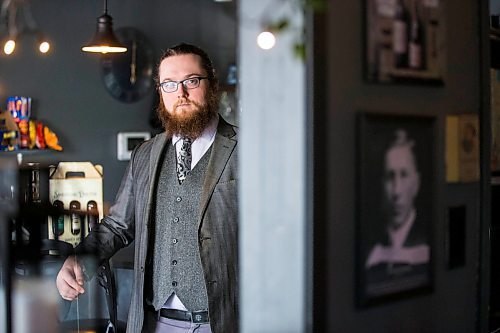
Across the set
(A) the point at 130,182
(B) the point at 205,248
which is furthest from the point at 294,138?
(A) the point at 130,182

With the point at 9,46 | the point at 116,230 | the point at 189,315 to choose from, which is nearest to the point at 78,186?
the point at 9,46

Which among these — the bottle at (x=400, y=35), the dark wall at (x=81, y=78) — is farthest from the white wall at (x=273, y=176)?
the dark wall at (x=81, y=78)

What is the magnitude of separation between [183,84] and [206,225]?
1.94 ft

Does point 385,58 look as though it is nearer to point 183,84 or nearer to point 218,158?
point 218,158

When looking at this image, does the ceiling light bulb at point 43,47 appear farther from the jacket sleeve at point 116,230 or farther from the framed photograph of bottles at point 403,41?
the framed photograph of bottles at point 403,41

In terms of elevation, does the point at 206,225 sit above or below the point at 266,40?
below

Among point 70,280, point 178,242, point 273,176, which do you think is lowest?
point 70,280

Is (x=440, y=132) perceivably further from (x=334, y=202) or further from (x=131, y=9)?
(x=131, y=9)

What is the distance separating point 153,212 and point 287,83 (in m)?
1.35

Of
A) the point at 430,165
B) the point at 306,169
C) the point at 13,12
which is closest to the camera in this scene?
the point at 306,169

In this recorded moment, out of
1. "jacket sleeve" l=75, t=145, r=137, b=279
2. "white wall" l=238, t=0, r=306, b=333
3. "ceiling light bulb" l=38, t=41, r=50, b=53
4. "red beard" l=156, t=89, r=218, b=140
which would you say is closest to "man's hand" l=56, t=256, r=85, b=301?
"jacket sleeve" l=75, t=145, r=137, b=279

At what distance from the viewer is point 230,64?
7.90 metres

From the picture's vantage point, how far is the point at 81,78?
7.22 meters

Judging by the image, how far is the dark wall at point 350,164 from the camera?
2045mm
